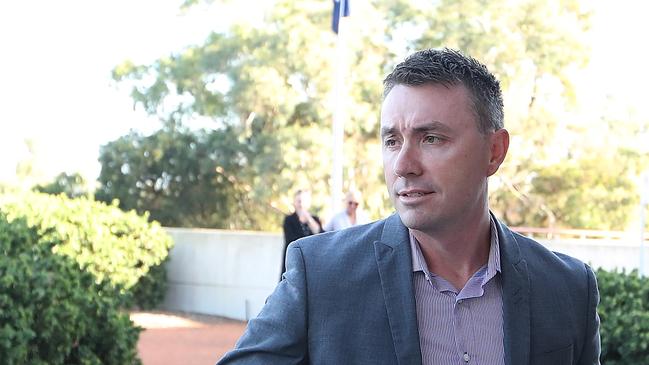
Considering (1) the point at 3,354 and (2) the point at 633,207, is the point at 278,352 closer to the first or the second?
(1) the point at 3,354

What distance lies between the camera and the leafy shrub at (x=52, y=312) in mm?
5016

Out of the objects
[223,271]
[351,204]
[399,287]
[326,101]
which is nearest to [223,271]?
[223,271]

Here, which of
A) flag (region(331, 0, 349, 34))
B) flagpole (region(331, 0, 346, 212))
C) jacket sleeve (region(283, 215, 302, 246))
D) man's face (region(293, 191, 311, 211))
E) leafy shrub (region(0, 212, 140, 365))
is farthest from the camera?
flag (region(331, 0, 349, 34))

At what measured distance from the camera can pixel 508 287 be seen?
200cm

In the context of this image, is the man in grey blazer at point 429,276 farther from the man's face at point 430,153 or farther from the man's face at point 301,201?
the man's face at point 301,201

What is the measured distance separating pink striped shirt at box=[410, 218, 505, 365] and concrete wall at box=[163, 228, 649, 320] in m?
13.2

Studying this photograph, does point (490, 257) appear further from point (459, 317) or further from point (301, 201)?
point (301, 201)

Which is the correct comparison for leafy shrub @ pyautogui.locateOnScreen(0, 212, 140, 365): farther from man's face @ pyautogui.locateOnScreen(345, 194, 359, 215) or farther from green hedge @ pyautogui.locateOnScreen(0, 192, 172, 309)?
green hedge @ pyautogui.locateOnScreen(0, 192, 172, 309)

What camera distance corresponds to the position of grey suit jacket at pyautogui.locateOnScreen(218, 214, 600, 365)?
6.13ft

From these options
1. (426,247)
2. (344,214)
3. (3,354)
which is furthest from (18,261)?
(344,214)

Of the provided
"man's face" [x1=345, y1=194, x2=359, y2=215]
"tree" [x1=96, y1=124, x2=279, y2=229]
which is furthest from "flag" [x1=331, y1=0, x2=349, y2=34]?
"tree" [x1=96, y1=124, x2=279, y2=229]

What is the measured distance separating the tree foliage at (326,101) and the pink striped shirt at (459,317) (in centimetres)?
2319

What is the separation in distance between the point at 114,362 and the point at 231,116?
21.9m

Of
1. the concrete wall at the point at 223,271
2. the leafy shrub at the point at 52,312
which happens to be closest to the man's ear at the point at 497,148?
the leafy shrub at the point at 52,312
